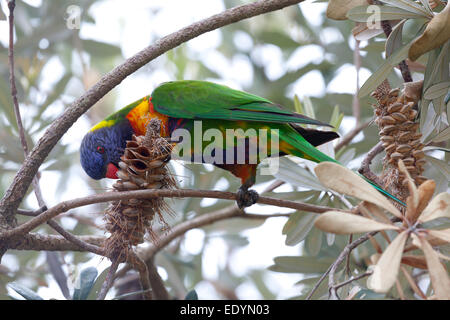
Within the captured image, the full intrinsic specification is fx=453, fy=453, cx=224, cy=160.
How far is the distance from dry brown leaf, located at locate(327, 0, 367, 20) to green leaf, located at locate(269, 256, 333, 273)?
1.07m

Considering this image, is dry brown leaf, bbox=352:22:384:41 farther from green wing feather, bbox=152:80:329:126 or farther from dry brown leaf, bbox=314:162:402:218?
dry brown leaf, bbox=314:162:402:218

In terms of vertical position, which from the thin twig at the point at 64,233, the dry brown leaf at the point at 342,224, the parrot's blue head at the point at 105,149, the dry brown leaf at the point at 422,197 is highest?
the parrot's blue head at the point at 105,149

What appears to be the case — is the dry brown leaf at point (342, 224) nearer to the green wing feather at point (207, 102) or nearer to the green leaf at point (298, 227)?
the green leaf at point (298, 227)

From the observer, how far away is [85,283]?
1524 mm

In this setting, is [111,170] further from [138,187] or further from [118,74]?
[118,74]

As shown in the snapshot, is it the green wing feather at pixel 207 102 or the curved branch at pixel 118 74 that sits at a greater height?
the green wing feather at pixel 207 102

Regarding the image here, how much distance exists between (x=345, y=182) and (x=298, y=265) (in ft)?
3.75

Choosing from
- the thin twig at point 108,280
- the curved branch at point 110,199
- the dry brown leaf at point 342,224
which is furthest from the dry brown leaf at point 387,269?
the thin twig at point 108,280

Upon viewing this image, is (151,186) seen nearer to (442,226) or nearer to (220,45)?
(442,226)

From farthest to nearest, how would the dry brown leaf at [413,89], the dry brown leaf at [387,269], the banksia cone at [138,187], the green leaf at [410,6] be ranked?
1. the banksia cone at [138,187]
2. the dry brown leaf at [413,89]
3. the green leaf at [410,6]
4. the dry brown leaf at [387,269]

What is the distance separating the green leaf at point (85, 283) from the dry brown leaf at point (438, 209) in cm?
109

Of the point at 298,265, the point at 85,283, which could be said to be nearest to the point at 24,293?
the point at 85,283

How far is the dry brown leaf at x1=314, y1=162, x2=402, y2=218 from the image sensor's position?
92 cm

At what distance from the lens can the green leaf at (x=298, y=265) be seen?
195cm
